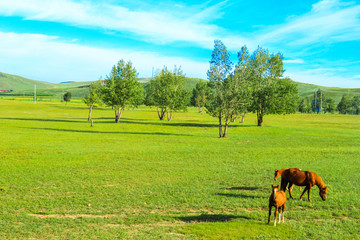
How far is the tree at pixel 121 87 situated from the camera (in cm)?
7475

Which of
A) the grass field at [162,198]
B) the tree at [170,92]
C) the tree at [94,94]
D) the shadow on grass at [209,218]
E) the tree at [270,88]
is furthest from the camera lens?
the tree at [170,92]

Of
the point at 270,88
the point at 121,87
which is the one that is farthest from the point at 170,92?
the point at 270,88

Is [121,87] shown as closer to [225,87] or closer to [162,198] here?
[225,87]

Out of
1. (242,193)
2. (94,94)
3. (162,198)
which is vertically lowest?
(162,198)

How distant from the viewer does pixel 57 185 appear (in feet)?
60.4

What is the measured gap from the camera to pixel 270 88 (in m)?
69.9

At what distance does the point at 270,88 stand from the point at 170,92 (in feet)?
103

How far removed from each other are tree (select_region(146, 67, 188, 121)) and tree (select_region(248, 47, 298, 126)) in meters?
26.2

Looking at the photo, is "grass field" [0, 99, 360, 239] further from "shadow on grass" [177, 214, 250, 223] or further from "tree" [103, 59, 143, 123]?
"tree" [103, 59, 143, 123]

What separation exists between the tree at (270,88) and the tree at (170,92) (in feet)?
86.0

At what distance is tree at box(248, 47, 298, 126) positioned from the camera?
7006cm


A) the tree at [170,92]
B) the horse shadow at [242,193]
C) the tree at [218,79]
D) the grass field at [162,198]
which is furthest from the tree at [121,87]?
the horse shadow at [242,193]

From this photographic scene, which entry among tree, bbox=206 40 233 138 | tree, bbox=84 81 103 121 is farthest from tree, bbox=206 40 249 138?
tree, bbox=84 81 103 121

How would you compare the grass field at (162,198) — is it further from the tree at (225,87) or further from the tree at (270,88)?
the tree at (270,88)
